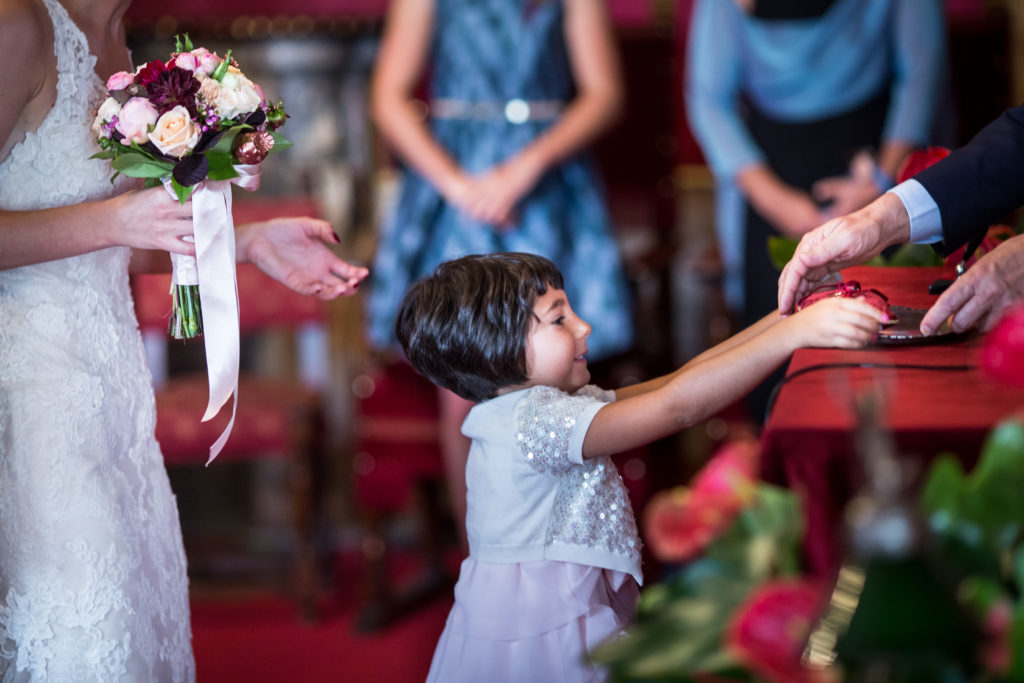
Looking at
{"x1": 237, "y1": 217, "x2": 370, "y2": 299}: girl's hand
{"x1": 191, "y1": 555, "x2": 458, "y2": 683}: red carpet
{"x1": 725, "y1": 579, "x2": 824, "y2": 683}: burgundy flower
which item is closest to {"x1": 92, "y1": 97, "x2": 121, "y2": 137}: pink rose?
{"x1": 237, "y1": 217, "x2": 370, "y2": 299}: girl's hand

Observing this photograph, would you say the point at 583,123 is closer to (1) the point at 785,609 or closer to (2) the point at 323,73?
(2) the point at 323,73

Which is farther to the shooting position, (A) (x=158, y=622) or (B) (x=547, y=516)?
(A) (x=158, y=622)

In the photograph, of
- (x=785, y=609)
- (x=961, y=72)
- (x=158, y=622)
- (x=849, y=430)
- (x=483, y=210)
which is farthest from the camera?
(x=961, y=72)

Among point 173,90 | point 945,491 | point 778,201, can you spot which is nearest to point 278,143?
point 173,90

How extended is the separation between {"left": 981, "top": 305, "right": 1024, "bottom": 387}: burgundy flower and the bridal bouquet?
3.83ft

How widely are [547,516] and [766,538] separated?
838 mm

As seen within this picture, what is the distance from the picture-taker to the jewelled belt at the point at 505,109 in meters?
3.32

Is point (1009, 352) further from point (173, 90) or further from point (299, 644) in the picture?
point (299, 644)

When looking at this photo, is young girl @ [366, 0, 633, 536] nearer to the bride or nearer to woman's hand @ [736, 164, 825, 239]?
woman's hand @ [736, 164, 825, 239]

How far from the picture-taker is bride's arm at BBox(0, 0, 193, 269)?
1638 millimetres

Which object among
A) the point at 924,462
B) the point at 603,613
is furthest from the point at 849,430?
the point at 603,613

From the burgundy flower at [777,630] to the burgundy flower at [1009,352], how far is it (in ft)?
0.80

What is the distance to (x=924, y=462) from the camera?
1019 mm

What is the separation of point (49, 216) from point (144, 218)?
14 centimetres
